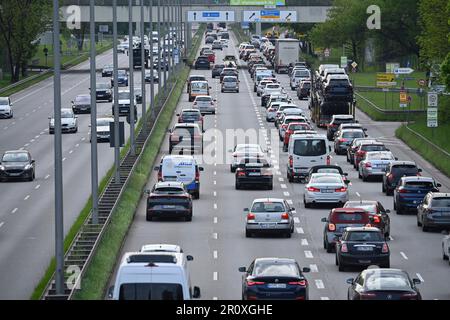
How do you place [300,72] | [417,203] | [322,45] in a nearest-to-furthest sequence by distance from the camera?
1. [417,203]
2. [300,72]
3. [322,45]

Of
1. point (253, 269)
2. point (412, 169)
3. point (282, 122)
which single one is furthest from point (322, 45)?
point (253, 269)

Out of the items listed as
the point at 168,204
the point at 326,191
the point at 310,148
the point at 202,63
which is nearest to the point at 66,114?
the point at 310,148

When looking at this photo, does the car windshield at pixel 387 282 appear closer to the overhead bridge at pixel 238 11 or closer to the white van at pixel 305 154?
the white van at pixel 305 154

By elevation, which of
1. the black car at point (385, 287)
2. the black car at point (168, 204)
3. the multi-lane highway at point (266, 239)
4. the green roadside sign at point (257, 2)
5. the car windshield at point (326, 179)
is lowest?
the multi-lane highway at point (266, 239)

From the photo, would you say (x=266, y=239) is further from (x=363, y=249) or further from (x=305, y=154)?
(x=305, y=154)

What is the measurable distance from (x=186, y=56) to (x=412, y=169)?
342 feet

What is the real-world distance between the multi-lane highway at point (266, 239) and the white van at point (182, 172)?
1.97ft

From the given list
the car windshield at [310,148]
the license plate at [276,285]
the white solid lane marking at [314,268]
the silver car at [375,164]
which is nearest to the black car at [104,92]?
the car windshield at [310,148]

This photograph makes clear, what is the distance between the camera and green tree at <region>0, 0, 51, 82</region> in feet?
415

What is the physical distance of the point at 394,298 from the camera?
2839cm

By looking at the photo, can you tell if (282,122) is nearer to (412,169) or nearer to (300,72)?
(412,169)

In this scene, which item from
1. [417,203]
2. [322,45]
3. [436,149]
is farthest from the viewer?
[322,45]

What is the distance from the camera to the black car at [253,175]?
5838 cm

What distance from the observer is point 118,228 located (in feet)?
143
